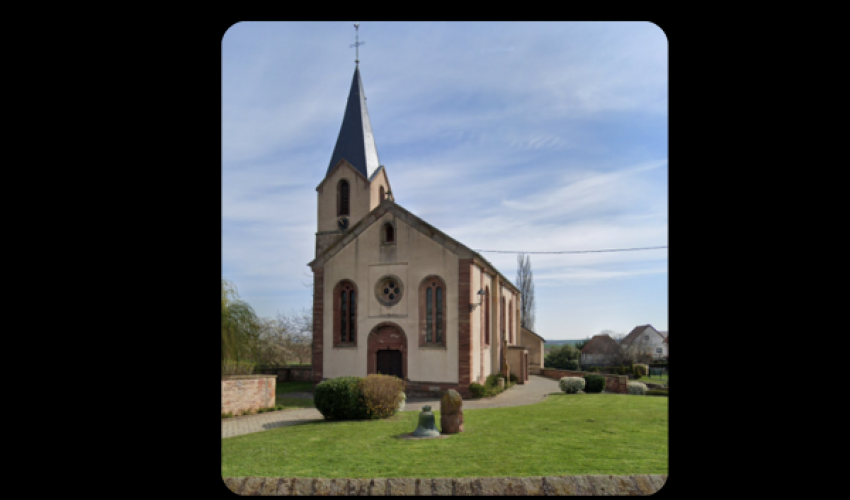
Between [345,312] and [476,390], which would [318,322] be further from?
[476,390]

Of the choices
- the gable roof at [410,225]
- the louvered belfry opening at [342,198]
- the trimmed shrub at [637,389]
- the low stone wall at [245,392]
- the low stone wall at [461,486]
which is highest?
the louvered belfry opening at [342,198]

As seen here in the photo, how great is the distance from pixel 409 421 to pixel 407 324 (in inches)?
362

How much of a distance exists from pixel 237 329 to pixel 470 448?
13.9 metres

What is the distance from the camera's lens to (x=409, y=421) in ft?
49.8

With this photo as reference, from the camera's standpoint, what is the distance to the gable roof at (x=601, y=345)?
54.5m

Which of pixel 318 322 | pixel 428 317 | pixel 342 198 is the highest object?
pixel 342 198

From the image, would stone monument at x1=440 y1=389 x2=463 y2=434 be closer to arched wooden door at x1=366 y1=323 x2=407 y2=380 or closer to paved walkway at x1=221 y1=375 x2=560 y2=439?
paved walkway at x1=221 y1=375 x2=560 y2=439

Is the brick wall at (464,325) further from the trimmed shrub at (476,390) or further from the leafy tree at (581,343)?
the leafy tree at (581,343)

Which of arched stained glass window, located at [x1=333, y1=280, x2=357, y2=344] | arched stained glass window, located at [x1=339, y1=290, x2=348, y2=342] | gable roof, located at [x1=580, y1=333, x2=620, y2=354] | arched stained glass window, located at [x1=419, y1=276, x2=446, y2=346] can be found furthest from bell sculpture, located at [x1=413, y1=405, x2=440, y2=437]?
gable roof, located at [x1=580, y1=333, x2=620, y2=354]

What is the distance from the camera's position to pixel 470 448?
423 inches

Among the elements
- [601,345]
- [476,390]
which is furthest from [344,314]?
[601,345]

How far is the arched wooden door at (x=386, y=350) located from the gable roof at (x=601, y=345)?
3691 cm

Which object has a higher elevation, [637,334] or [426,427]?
[426,427]

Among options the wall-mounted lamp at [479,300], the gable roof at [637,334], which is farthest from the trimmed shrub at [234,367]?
the gable roof at [637,334]
